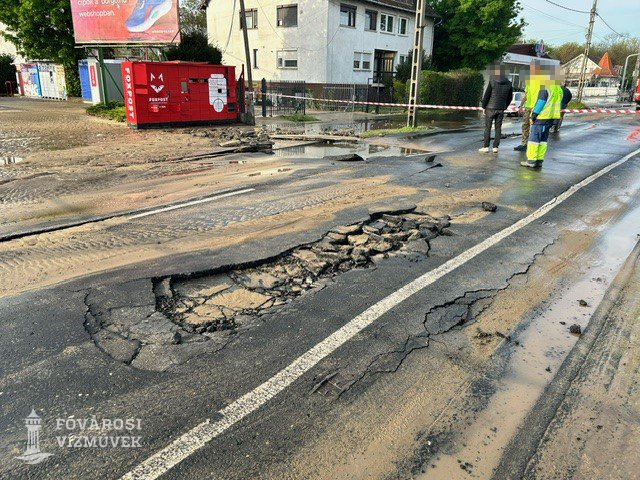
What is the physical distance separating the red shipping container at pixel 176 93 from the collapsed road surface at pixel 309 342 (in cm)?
1117

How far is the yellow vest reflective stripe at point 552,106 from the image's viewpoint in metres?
10.3

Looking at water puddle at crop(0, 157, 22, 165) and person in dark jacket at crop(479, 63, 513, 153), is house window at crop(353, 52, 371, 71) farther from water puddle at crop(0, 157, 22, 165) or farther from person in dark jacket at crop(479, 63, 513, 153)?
water puddle at crop(0, 157, 22, 165)

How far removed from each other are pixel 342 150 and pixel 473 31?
33115 mm

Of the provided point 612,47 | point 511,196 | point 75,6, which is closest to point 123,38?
point 75,6

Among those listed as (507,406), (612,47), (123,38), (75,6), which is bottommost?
(507,406)

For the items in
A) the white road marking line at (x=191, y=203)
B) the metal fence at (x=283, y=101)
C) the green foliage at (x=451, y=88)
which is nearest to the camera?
the white road marking line at (x=191, y=203)

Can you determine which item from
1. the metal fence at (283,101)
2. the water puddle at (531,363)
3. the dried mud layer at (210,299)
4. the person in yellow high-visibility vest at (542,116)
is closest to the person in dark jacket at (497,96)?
the person in yellow high-visibility vest at (542,116)

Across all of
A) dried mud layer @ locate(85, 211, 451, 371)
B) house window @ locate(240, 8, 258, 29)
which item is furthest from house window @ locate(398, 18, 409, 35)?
dried mud layer @ locate(85, 211, 451, 371)

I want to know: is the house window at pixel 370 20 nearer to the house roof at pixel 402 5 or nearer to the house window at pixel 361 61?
the house roof at pixel 402 5

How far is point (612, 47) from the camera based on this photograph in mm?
90188

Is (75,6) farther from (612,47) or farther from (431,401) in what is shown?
(612,47)

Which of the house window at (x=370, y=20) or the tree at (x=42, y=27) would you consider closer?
the tree at (x=42, y=27)

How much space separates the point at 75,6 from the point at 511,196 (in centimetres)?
2247

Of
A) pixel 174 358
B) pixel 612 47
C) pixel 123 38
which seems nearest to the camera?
pixel 174 358
